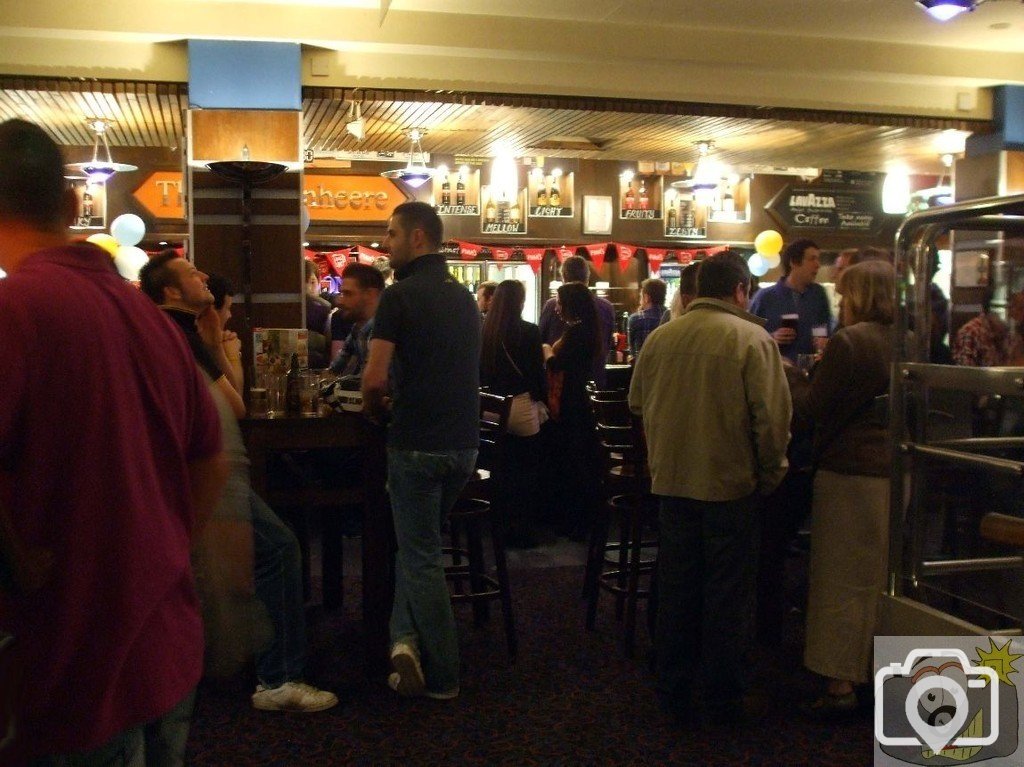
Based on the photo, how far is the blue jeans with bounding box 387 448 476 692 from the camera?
3373 mm

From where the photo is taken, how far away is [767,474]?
321 cm

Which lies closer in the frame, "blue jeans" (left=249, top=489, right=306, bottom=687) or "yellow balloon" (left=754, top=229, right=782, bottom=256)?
"blue jeans" (left=249, top=489, right=306, bottom=687)

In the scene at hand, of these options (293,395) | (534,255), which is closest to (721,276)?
(293,395)

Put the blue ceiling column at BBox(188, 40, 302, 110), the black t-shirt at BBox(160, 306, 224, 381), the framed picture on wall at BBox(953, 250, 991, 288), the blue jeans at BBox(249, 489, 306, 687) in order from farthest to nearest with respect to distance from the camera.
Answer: the framed picture on wall at BBox(953, 250, 991, 288)
the blue ceiling column at BBox(188, 40, 302, 110)
the blue jeans at BBox(249, 489, 306, 687)
the black t-shirt at BBox(160, 306, 224, 381)

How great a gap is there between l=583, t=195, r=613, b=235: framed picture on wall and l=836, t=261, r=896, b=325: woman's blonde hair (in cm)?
733

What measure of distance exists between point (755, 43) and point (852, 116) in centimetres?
111

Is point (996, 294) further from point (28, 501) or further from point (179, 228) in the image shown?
point (179, 228)

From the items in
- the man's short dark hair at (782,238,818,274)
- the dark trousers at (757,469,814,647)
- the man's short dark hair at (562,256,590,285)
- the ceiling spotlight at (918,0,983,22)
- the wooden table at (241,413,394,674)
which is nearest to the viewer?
the wooden table at (241,413,394,674)

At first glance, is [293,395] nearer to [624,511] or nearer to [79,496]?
[624,511]

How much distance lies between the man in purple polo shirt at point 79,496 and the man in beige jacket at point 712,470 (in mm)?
2044

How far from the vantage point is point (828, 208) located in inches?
446

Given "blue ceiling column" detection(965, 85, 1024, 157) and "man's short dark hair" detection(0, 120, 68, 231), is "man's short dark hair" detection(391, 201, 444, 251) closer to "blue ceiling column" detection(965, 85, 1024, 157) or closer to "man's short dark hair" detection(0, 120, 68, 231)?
"man's short dark hair" detection(0, 120, 68, 231)

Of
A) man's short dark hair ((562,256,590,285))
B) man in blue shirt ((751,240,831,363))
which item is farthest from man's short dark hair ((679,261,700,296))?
man's short dark hair ((562,256,590,285))

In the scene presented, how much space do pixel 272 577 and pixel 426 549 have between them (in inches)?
21.7
